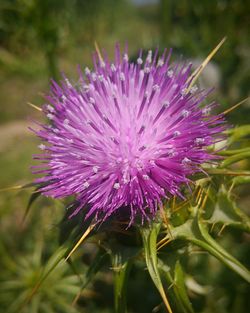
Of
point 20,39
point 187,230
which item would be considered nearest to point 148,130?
point 187,230

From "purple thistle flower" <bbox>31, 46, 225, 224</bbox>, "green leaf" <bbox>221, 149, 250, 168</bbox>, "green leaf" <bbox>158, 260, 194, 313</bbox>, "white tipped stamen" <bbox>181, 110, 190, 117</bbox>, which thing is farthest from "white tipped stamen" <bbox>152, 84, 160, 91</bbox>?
"green leaf" <bbox>158, 260, 194, 313</bbox>

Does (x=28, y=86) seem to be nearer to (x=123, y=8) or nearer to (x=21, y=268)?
(x=123, y=8)

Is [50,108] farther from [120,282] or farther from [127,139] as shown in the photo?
[120,282]

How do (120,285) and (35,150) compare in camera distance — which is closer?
(120,285)

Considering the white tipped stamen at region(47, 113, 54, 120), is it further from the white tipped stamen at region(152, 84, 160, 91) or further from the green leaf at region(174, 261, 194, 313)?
the green leaf at region(174, 261, 194, 313)

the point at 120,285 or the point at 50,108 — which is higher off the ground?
the point at 50,108

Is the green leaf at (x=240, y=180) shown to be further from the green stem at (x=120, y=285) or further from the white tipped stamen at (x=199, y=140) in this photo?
the green stem at (x=120, y=285)

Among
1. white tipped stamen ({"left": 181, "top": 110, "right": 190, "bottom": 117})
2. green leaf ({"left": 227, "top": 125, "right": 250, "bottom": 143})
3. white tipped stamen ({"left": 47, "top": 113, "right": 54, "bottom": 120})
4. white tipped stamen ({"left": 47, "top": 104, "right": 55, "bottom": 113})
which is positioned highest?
white tipped stamen ({"left": 47, "top": 104, "right": 55, "bottom": 113})

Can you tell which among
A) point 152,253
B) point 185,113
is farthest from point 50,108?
point 152,253
